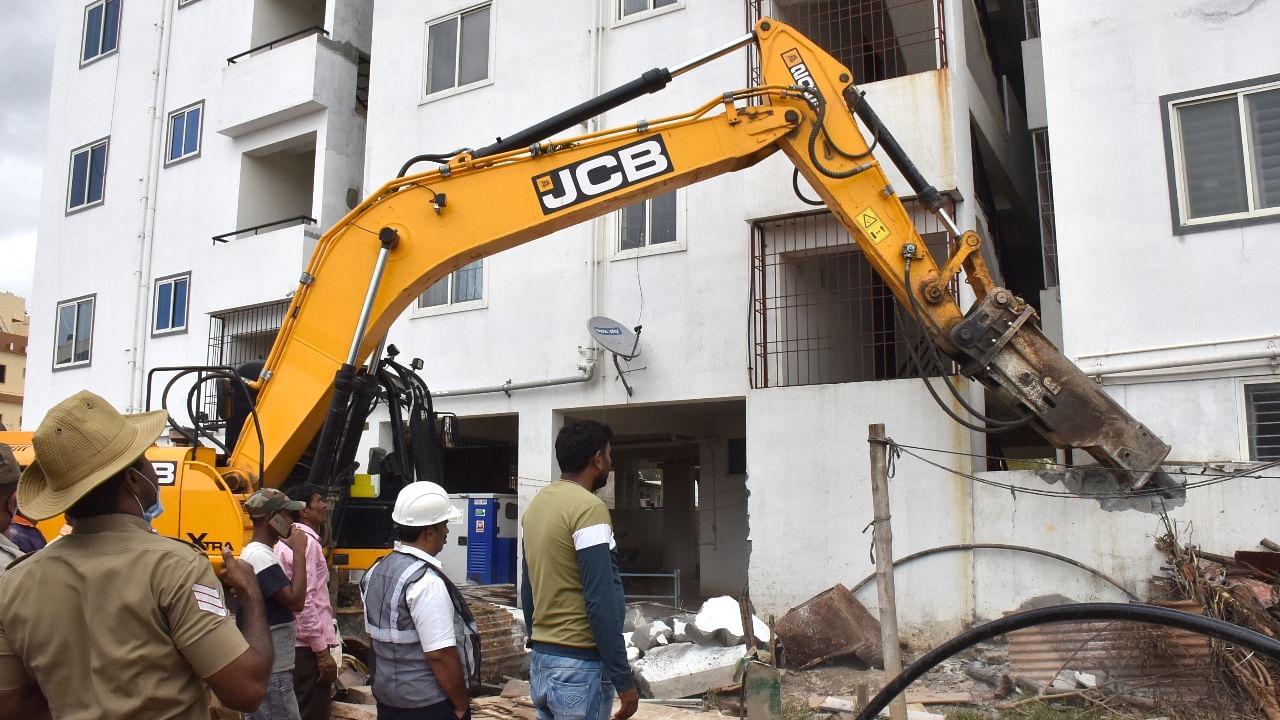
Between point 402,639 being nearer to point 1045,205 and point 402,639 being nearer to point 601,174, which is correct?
point 601,174

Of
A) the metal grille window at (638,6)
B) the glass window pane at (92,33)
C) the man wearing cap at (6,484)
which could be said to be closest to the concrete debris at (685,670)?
the man wearing cap at (6,484)

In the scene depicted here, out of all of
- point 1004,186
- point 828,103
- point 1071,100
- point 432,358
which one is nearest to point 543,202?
point 828,103

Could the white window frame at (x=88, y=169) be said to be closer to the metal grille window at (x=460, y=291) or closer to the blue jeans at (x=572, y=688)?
the metal grille window at (x=460, y=291)

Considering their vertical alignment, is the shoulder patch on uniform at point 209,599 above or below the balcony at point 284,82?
below

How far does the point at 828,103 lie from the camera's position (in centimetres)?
855

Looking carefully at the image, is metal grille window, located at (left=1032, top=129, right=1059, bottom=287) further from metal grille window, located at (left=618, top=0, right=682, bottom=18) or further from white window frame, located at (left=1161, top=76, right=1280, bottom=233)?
metal grille window, located at (left=618, top=0, right=682, bottom=18)

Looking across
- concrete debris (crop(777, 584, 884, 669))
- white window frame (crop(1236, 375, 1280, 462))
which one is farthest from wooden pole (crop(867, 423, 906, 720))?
white window frame (crop(1236, 375, 1280, 462))

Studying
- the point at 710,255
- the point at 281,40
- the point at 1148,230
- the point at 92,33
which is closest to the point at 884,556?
the point at 1148,230

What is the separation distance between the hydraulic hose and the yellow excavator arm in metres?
6.04

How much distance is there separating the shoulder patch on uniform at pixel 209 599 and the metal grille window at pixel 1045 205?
1141cm

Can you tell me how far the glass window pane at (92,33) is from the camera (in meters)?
20.2

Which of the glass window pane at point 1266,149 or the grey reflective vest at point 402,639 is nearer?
the grey reflective vest at point 402,639

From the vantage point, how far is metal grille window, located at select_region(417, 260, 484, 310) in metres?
14.1

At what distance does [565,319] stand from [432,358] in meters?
2.32
